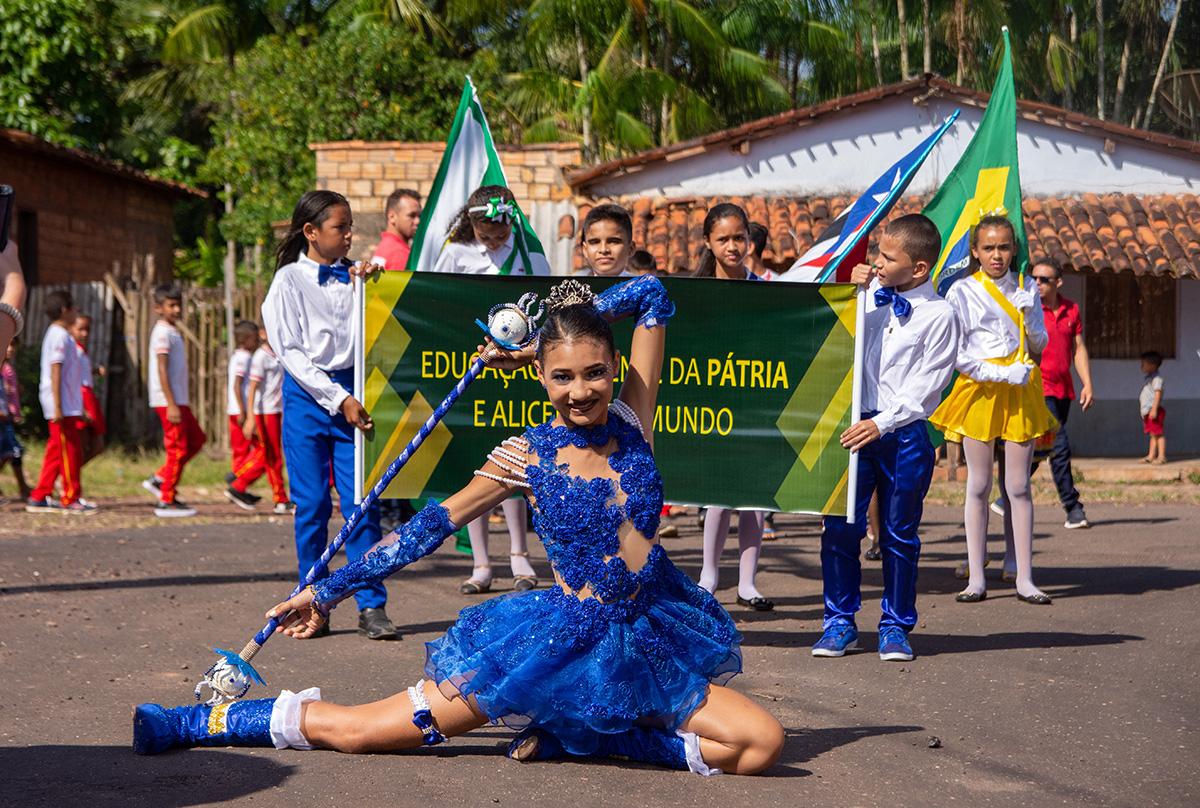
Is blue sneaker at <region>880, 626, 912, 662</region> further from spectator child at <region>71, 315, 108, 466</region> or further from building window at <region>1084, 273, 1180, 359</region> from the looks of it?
building window at <region>1084, 273, 1180, 359</region>

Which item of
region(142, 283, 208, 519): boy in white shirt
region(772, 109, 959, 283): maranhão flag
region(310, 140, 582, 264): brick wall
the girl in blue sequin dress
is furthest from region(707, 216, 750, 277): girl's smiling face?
region(310, 140, 582, 264): brick wall

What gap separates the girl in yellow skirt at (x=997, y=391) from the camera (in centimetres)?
845

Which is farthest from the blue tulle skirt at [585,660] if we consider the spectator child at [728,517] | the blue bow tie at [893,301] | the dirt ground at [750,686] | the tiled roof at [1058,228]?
the tiled roof at [1058,228]

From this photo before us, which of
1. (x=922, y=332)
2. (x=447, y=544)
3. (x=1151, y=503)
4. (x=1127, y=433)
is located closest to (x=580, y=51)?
(x=1127, y=433)

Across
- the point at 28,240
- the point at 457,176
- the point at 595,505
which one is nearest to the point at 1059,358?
the point at 457,176

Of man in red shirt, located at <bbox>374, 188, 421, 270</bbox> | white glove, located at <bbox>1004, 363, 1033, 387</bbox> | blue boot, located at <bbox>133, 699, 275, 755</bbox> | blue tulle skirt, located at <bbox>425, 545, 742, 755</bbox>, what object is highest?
man in red shirt, located at <bbox>374, 188, 421, 270</bbox>

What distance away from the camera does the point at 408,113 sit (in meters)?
25.9

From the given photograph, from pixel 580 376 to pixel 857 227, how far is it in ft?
10.9

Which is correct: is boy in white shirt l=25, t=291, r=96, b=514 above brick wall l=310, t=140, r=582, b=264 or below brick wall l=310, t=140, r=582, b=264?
below

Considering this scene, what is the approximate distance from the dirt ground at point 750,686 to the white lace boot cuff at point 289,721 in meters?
0.05

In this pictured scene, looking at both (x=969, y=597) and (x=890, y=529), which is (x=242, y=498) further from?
(x=890, y=529)

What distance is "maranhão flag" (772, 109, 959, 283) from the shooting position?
7625mm

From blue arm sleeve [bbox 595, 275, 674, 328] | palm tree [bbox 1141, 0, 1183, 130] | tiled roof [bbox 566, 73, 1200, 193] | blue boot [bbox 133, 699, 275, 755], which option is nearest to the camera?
blue boot [bbox 133, 699, 275, 755]

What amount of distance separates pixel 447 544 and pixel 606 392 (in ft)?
21.1
